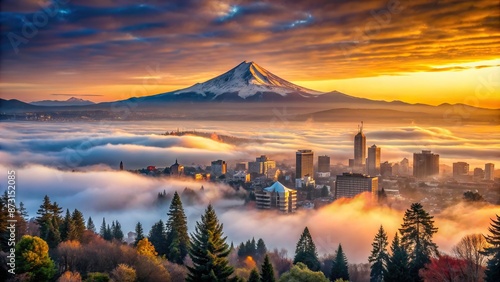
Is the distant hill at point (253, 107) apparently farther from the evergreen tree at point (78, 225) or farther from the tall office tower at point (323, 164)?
the evergreen tree at point (78, 225)

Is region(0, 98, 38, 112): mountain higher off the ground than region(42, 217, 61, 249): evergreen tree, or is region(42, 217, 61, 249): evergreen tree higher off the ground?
region(0, 98, 38, 112): mountain

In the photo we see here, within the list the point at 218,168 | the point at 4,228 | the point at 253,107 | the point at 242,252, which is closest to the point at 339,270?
the point at 242,252

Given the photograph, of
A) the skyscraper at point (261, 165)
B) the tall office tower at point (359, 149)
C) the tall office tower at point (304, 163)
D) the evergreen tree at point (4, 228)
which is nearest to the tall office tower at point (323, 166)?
the tall office tower at point (304, 163)

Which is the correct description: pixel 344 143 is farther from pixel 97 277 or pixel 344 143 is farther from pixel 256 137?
pixel 97 277

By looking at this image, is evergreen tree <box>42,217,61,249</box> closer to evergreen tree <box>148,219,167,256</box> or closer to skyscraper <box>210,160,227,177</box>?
evergreen tree <box>148,219,167,256</box>

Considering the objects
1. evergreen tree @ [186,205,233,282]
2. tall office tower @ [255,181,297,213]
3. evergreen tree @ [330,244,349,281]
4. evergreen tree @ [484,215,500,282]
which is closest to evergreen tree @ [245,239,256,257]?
evergreen tree @ [330,244,349,281]
